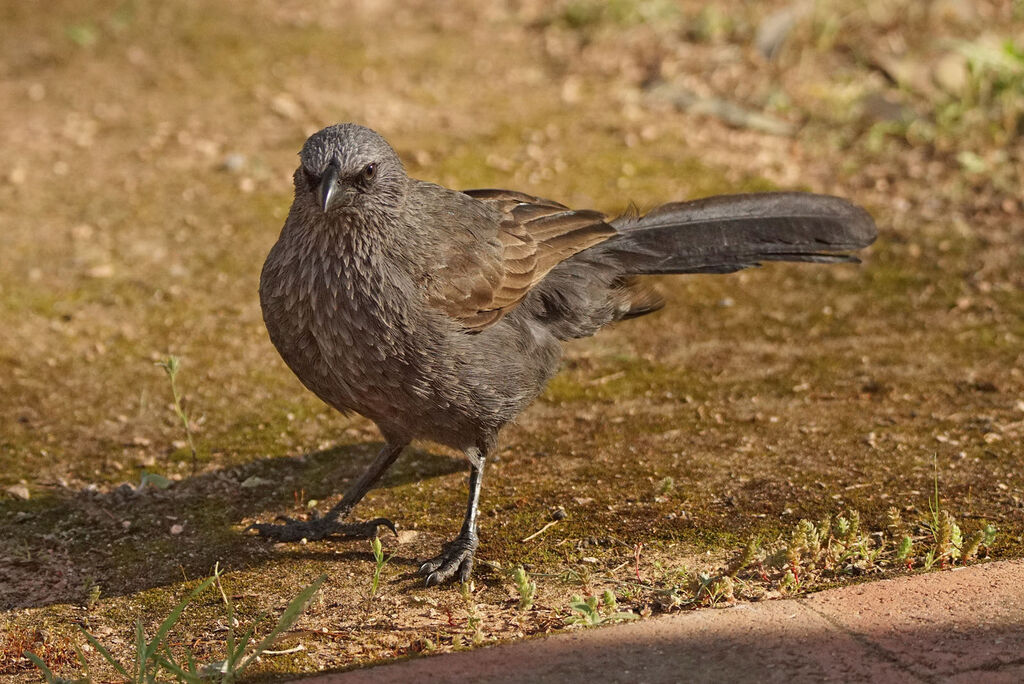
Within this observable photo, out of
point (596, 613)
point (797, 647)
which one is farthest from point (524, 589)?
point (797, 647)

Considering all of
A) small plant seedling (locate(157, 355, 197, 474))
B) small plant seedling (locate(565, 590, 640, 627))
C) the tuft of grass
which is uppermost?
small plant seedling (locate(157, 355, 197, 474))

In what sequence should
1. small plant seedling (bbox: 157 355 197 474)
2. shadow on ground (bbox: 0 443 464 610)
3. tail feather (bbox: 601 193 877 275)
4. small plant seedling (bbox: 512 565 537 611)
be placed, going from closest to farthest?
small plant seedling (bbox: 512 565 537 611) < shadow on ground (bbox: 0 443 464 610) < small plant seedling (bbox: 157 355 197 474) < tail feather (bbox: 601 193 877 275)

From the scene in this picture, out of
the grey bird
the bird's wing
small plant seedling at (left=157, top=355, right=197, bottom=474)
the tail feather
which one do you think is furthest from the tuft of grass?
the tail feather

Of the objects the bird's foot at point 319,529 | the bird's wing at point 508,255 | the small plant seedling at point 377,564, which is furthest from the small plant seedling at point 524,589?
the bird's wing at point 508,255

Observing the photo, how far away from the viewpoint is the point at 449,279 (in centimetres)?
410

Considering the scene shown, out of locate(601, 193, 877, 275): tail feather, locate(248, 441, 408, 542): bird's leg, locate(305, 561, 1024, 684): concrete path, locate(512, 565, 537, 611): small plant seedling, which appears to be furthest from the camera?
locate(601, 193, 877, 275): tail feather

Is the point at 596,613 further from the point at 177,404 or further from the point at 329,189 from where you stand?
the point at 177,404

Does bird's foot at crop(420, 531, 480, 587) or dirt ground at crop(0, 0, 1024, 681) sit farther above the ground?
dirt ground at crop(0, 0, 1024, 681)

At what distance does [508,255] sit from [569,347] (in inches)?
51.0

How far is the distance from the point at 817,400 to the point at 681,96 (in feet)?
12.0

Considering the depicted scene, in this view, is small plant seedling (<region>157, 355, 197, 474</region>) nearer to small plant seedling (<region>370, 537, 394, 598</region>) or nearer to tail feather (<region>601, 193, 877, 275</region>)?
small plant seedling (<region>370, 537, 394, 598</region>)

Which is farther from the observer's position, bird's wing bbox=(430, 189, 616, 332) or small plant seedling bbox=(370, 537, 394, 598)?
bird's wing bbox=(430, 189, 616, 332)

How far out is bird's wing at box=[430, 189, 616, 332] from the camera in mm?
4105

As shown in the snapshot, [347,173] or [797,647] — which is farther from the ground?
[347,173]
